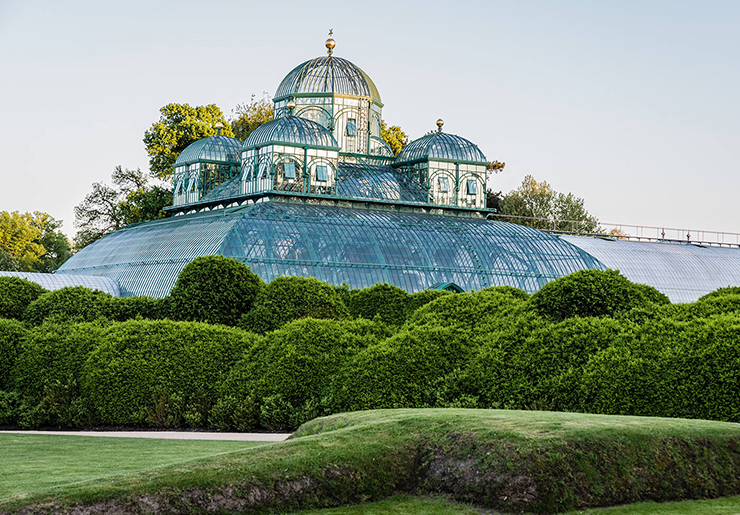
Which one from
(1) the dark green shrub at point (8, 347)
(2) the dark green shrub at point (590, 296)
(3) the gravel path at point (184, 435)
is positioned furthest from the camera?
(1) the dark green shrub at point (8, 347)

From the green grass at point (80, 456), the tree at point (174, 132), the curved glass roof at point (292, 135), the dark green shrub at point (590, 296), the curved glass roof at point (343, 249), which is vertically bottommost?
the green grass at point (80, 456)

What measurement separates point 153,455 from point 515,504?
273 inches

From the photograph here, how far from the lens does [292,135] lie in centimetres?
4772

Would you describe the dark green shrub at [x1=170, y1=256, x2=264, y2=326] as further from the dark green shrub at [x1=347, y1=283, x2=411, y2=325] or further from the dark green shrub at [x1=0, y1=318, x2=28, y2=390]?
the dark green shrub at [x1=0, y1=318, x2=28, y2=390]

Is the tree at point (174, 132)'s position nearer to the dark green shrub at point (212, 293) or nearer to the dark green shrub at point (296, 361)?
the dark green shrub at point (212, 293)

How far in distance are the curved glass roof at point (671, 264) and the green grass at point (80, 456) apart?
3656 centimetres

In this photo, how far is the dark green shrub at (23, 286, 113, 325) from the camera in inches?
1041

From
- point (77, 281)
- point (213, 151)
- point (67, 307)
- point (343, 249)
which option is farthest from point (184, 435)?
point (213, 151)

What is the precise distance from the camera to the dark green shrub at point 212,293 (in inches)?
1038

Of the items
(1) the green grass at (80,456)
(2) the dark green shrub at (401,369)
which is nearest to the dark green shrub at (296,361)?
(2) the dark green shrub at (401,369)

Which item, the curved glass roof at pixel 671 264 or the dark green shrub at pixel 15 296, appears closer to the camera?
the dark green shrub at pixel 15 296

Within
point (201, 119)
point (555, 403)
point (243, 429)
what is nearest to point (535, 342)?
point (555, 403)

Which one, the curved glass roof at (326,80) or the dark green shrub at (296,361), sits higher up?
the curved glass roof at (326,80)

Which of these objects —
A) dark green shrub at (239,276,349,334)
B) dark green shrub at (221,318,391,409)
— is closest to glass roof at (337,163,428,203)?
dark green shrub at (239,276,349,334)
